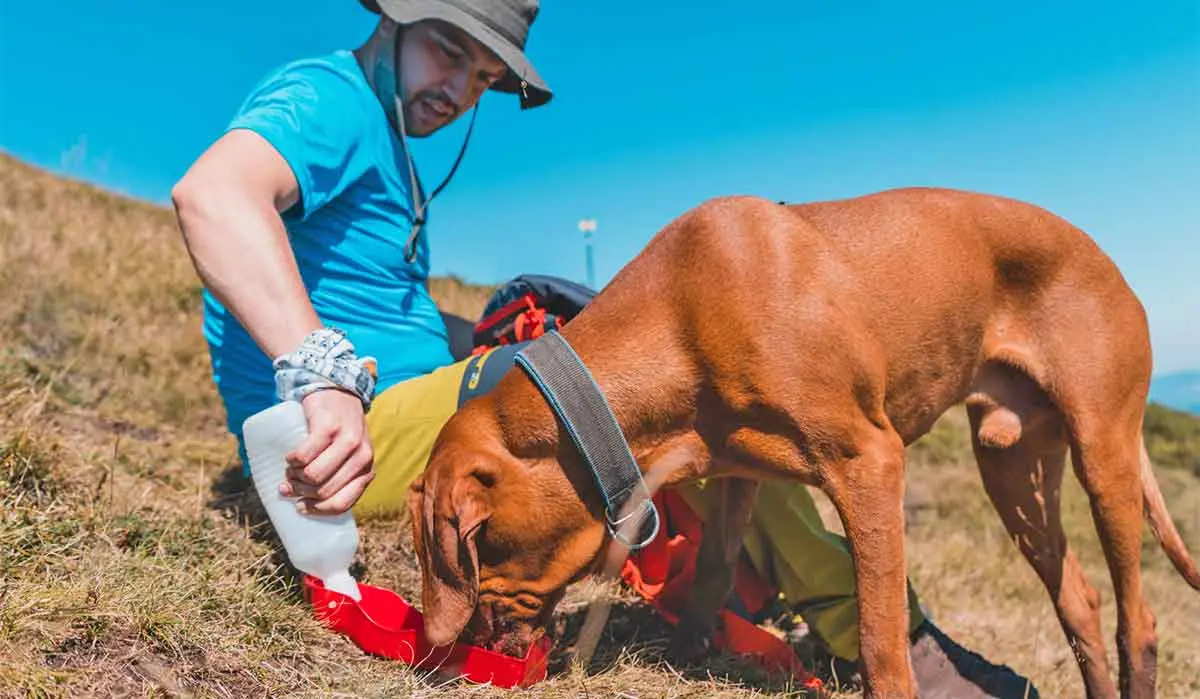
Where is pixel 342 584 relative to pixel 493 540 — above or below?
below

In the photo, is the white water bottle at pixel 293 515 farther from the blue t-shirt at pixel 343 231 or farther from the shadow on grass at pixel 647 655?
the shadow on grass at pixel 647 655

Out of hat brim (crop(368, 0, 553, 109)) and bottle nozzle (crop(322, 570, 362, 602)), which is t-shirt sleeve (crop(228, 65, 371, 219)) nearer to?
hat brim (crop(368, 0, 553, 109))

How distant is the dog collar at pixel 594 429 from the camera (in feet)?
9.07

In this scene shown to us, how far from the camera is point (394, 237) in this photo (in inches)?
142

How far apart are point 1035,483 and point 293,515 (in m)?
3.27

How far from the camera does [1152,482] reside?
3969 millimetres

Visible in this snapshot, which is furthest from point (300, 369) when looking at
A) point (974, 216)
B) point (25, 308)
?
point (25, 308)

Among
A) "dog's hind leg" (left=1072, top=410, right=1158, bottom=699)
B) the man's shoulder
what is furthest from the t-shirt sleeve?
"dog's hind leg" (left=1072, top=410, right=1158, bottom=699)

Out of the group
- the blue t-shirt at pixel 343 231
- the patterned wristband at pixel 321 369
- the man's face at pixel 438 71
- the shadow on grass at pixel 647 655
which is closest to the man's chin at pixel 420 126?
the man's face at pixel 438 71

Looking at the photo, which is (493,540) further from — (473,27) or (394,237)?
(473,27)

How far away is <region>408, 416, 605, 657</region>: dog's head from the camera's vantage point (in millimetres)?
2756

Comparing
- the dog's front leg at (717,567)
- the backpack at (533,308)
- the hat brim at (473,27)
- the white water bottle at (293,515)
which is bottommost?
the dog's front leg at (717,567)

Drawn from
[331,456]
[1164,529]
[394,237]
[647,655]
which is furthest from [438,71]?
[1164,529]

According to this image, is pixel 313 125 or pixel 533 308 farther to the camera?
pixel 533 308
